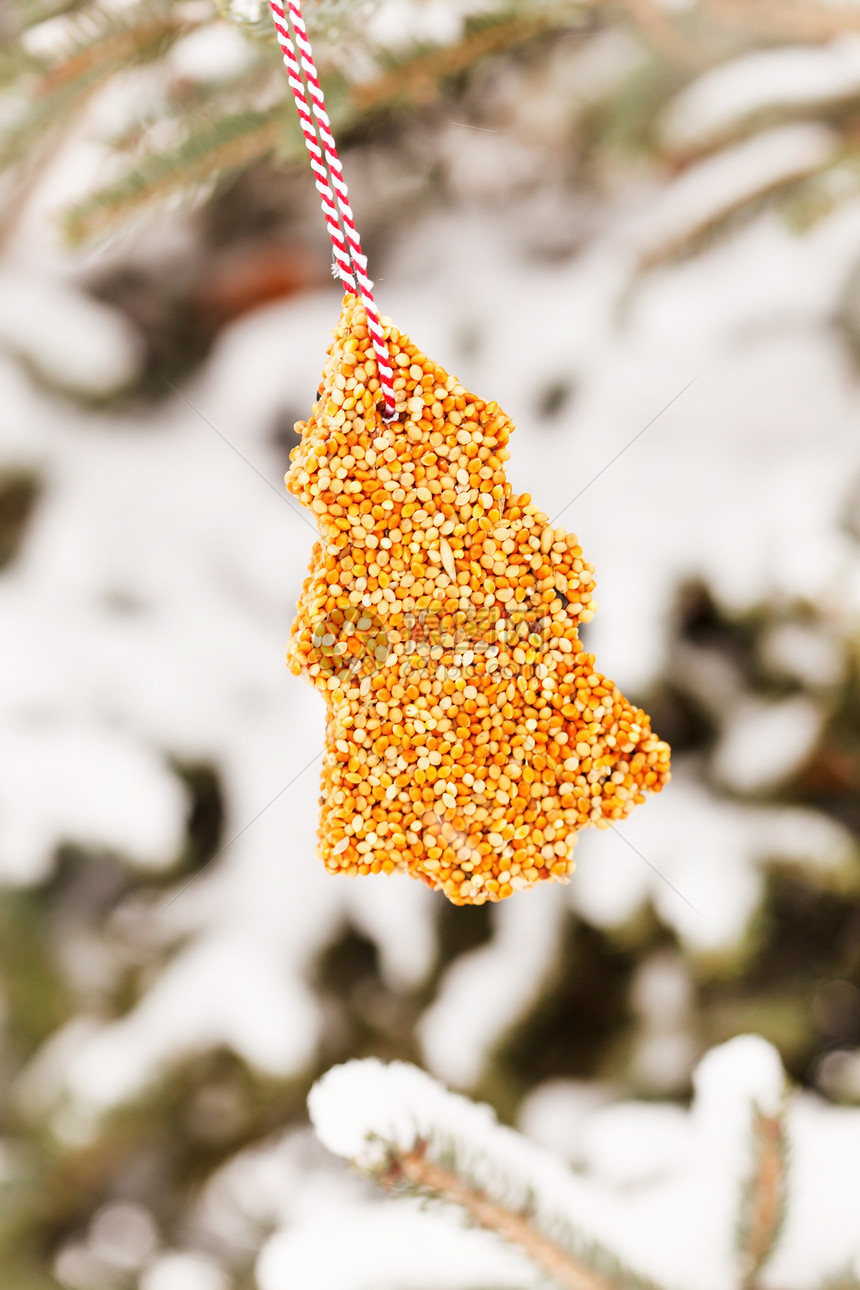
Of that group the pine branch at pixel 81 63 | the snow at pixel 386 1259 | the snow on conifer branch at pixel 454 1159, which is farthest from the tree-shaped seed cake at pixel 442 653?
the pine branch at pixel 81 63

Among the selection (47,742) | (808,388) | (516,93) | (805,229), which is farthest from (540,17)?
(47,742)

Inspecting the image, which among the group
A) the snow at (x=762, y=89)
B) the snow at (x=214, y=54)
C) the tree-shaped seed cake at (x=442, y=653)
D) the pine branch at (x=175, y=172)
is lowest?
the tree-shaped seed cake at (x=442, y=653)

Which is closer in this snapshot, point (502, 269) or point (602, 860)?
point (602, 860)

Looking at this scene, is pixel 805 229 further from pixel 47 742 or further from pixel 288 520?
pixel 47 742

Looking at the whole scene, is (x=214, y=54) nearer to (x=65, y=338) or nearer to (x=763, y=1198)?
(x=65, y=338)

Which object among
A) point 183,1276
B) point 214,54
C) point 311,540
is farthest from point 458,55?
point 183,1276

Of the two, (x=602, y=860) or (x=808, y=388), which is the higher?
(x=808, y=388)

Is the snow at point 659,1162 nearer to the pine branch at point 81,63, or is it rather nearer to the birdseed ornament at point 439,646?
the birdseed ornament at point 439,646
